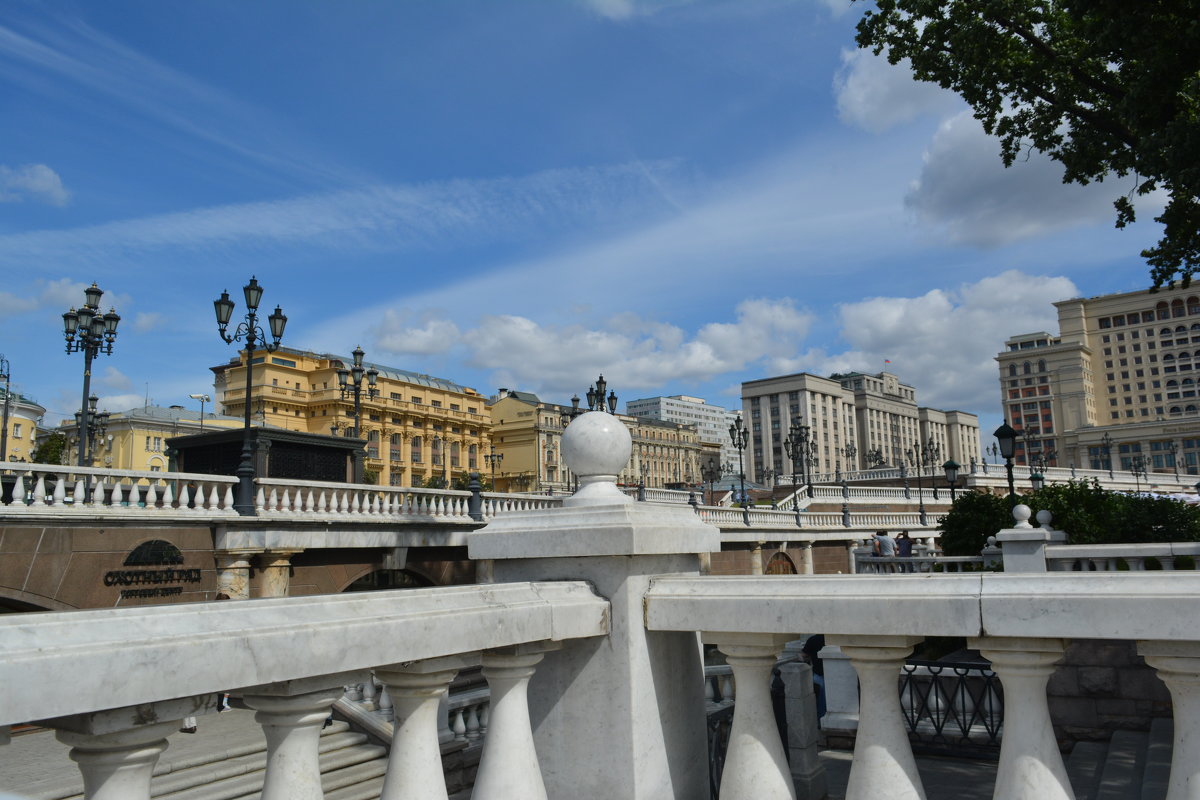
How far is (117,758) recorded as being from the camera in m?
2.02

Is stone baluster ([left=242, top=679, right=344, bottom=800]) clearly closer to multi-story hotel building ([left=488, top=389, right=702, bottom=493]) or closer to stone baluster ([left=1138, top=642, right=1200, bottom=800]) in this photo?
stone baluster ([left=1138, top=642, right=1200, bottom=800])

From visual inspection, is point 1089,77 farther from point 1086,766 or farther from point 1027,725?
point 1027,725

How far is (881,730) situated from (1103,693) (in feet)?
20.6

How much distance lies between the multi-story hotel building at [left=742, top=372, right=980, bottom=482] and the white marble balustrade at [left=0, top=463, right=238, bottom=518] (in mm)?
124250

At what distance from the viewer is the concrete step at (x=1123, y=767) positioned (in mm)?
5664

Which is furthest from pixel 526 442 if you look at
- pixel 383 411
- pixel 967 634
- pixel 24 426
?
pixel 967 634

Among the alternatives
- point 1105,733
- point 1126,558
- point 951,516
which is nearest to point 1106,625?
point 1105,733

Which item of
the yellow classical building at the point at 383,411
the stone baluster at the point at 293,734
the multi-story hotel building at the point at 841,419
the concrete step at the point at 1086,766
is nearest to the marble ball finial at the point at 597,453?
the stone baluster at the point at 293,734

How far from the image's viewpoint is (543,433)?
9906 cm

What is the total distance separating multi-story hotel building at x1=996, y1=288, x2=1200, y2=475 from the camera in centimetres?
12312

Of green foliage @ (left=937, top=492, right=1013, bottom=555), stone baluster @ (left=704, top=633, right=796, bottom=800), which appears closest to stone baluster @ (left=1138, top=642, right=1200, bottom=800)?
stone baluster @ (left=704, top=633, right=796, bottom=800)

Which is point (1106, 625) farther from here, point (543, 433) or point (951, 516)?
point (543, 433)

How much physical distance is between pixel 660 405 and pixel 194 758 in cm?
19030

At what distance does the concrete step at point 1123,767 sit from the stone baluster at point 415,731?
16.3ft
